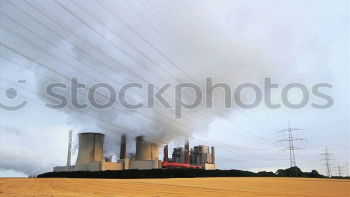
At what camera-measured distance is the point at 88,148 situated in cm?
9031

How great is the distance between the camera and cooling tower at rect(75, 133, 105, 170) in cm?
8900

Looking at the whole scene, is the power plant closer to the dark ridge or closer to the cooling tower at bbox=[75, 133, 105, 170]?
the cooling tower at bbox=[75, 133, 105, 170]

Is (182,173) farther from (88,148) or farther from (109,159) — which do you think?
(109,159)

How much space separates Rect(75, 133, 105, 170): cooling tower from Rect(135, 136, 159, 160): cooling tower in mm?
14301

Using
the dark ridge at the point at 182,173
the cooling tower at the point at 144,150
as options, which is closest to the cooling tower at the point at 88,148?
the dark ridge at the point at 182,173

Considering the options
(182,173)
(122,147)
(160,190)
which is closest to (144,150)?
(122,147)

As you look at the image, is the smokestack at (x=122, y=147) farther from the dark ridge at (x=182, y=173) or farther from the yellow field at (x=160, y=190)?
the yellow field at (x=160, y=190)

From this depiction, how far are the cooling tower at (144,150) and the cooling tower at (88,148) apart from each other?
14.3 metres

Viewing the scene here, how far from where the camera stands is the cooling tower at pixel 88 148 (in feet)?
292

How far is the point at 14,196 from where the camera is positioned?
449 inches

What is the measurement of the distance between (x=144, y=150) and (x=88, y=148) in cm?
2002

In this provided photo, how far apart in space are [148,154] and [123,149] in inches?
403

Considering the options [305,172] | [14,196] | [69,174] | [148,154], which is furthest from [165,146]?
[14,196]

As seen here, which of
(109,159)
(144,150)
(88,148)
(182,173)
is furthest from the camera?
(109,159)
